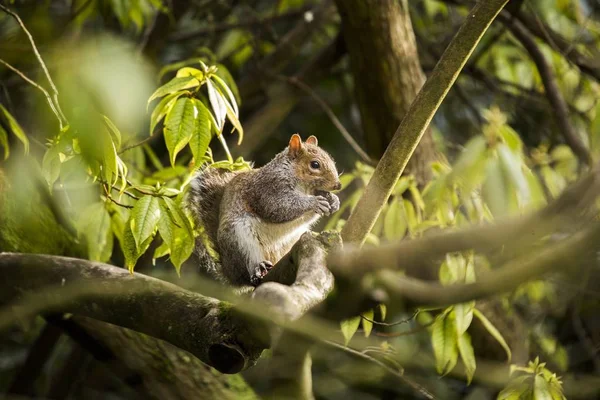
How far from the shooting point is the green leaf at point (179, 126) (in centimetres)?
191

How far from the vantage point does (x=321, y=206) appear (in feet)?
9.25

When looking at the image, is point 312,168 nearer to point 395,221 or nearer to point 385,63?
point 395,221

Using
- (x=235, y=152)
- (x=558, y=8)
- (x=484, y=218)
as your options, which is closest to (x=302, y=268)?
(x=484, y=218)

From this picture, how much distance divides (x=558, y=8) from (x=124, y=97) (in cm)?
312

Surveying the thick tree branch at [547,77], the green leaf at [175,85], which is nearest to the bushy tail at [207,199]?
the green leaf at [175,85]

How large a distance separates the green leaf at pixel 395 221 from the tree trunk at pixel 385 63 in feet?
1.92

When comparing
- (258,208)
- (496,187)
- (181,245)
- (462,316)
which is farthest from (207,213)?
(496,187)

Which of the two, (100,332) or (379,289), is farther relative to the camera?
(100,332)

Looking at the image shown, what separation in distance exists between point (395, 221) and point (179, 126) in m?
1.13

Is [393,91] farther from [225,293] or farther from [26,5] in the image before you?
[26,5]

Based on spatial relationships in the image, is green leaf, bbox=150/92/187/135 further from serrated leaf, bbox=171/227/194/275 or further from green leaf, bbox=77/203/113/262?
green leaf, bbox=77/203/113/262

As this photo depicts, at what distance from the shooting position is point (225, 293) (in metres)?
2.69

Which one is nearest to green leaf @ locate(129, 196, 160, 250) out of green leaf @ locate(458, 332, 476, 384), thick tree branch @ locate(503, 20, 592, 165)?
green leaf @ locate(458, 332, 476, 384)

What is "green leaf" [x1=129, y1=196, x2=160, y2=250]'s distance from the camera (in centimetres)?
186
